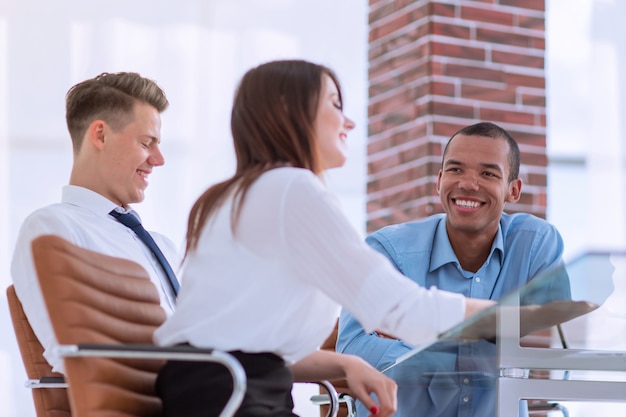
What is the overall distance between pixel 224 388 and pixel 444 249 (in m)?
1.23

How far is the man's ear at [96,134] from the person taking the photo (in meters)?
2.82

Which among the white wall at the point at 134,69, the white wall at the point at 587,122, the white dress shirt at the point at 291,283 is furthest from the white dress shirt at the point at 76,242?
the white wall at the point at 587,122

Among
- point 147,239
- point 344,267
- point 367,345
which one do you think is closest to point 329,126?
point 344,267

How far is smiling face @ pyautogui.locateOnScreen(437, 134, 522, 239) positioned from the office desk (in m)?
0.86

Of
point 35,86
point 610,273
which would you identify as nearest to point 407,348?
point 610,273

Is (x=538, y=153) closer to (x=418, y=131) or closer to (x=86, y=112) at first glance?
(x=418, y=131)

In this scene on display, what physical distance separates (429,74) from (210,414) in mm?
2381

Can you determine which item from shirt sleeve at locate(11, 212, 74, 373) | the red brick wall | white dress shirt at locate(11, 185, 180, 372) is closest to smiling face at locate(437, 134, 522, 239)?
white dress shirt at locate(11, 185, 180, 372)

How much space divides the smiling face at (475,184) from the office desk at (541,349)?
857 millimetres

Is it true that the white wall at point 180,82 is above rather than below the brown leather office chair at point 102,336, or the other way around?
above

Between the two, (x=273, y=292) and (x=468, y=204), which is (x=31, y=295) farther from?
(x=468, y=204)

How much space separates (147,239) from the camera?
2.67 m

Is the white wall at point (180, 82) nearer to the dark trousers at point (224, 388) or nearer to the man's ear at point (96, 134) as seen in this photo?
the man's ear at point (96, 134)

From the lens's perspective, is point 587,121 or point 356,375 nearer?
point 356,375
